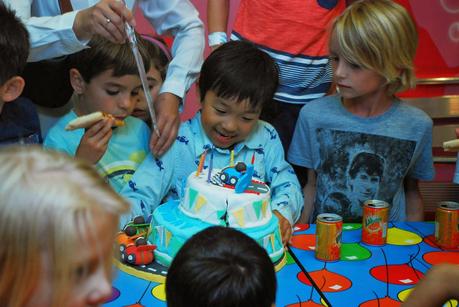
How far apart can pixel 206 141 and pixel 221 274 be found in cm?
101

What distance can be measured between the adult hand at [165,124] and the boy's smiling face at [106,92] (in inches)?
4.7

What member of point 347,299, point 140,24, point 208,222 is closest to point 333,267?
point 347,299

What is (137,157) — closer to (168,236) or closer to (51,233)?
(168,236)

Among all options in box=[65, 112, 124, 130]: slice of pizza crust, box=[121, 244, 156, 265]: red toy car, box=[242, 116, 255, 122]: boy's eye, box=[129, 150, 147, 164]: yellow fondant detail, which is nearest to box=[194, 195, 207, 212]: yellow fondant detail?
box=[121, 244, 156, 265]: red toy car

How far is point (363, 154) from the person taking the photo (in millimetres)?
1980

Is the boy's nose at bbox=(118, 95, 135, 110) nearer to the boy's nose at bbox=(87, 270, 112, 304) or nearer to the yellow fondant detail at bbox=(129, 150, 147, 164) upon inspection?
the yellow fondant detail at bbox=(129, 150, 147, 164)

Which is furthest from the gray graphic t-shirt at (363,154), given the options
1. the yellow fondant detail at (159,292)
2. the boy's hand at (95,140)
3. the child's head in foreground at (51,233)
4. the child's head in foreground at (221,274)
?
the child's head in foreground at (51,233)

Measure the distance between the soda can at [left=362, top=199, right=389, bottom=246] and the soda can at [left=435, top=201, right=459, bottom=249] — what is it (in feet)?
0.49

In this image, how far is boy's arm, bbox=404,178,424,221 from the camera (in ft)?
6.93

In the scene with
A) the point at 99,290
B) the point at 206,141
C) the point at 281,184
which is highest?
the point at 99,290

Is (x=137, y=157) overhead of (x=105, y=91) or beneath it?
beneath

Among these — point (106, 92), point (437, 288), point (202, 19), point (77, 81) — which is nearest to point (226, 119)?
point (106, 92)

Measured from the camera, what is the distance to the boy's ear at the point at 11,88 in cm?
162

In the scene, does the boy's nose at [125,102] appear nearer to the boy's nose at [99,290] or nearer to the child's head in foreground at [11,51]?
the child's head in foreground at [11,51]
